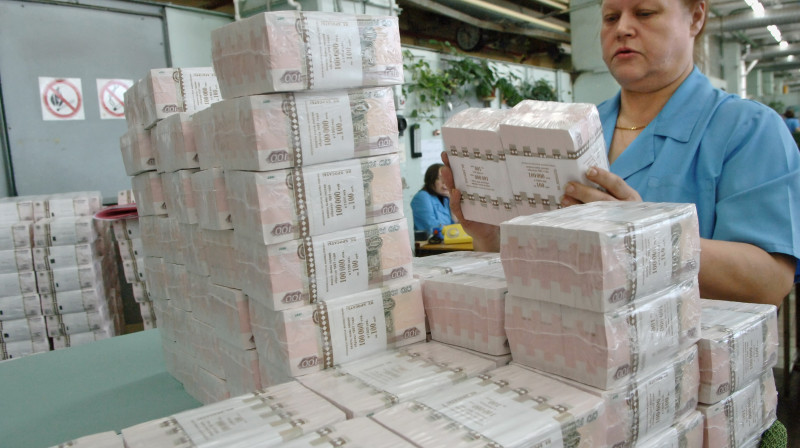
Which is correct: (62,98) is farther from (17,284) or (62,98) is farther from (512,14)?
(512,14)

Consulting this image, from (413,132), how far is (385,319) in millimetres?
5583

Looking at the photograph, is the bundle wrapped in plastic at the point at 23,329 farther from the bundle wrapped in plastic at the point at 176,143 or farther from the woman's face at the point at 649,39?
the woman's face at the point at 649,39

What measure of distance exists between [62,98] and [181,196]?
371 centimetres

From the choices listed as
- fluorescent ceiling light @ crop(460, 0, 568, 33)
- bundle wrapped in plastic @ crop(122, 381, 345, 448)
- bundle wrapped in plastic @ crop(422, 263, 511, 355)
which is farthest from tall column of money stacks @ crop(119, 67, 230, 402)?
fluorescent ceiling light @ crop(460, 0, 568, 33)

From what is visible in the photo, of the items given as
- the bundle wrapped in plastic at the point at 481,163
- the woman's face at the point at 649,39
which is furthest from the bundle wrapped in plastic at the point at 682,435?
the woman's face at the point at 649,39

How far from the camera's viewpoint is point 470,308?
1.40 meters

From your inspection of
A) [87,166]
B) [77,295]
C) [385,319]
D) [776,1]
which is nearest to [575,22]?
[776,1]

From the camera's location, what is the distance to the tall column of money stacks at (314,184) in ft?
4.42

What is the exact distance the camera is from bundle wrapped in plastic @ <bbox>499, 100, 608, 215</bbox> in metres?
1.29

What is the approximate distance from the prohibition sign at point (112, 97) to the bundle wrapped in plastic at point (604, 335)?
477cm

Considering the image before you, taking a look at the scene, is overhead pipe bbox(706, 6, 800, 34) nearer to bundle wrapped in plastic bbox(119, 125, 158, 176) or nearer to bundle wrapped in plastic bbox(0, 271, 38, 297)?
bundle wrapped in plastic bbox(119, 125, 158, 176)

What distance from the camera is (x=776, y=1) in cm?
1123

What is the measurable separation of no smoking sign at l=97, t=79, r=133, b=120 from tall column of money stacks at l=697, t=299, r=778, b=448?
16.4ft

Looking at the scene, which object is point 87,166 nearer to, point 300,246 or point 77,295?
point 77,295
